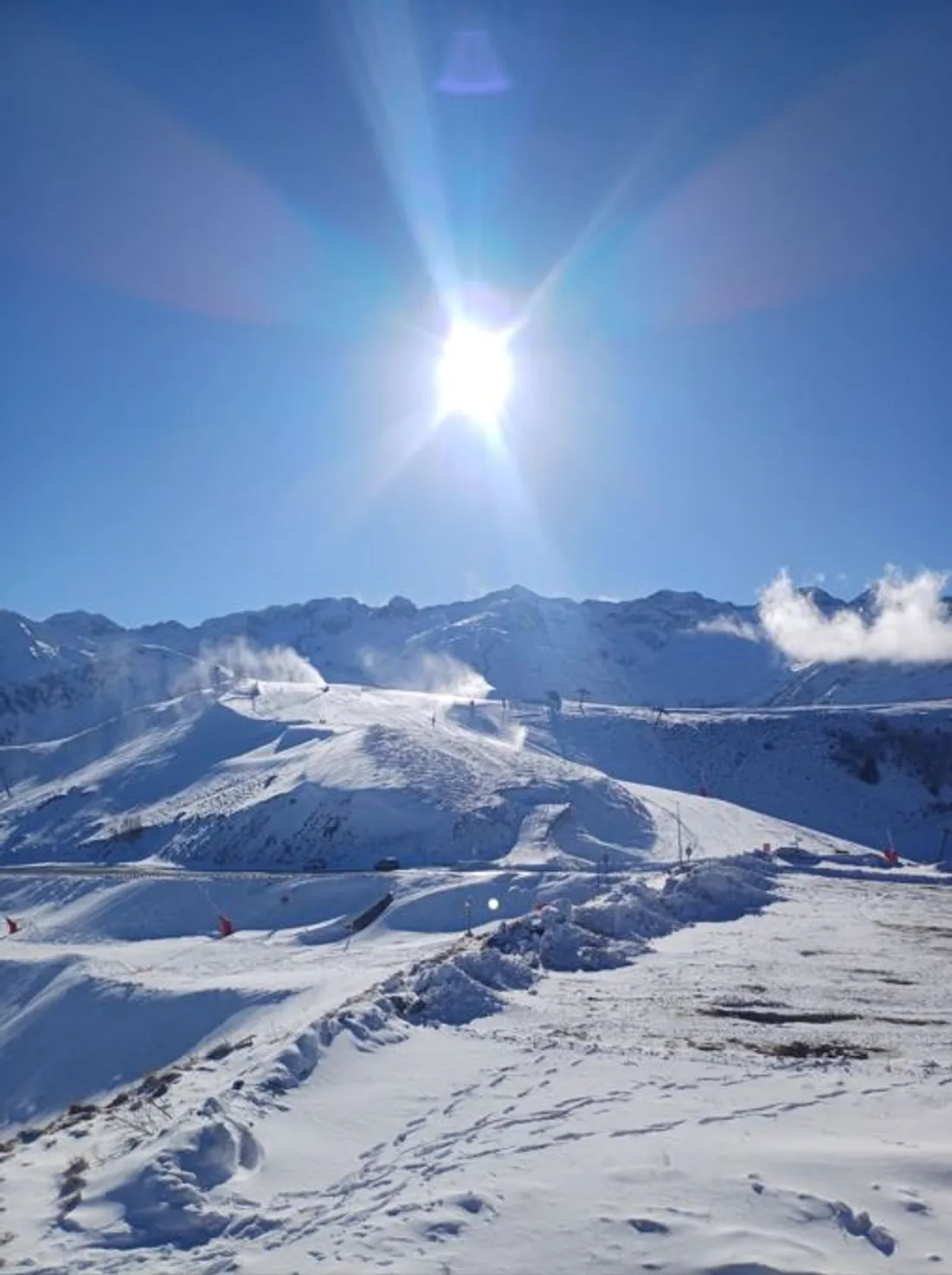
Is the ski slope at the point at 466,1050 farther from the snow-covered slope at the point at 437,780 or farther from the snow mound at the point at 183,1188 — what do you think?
the snow-covered slope at the point at 437,780

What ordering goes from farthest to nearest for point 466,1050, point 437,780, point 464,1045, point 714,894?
point 437,780
point 714,894
point 464,1045
point 466,1050

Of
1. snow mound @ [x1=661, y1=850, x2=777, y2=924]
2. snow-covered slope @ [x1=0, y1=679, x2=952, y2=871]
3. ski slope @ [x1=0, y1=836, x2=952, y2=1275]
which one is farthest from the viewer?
snow-covered slope @ [x1=0, y1=679, x2=952, y2=871]

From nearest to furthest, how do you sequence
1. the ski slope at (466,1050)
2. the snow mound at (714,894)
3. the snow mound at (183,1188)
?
the ski slope at (466,1050)
the snow mound at (183,1188)
the snow mound at (714,894)

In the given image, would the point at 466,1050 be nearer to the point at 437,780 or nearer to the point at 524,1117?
the point at 524,1117

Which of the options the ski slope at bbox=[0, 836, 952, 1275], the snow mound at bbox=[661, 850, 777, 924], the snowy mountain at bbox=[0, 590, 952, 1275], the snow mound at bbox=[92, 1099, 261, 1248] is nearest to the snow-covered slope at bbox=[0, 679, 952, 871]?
the snowy mountain at bbox=[0, 590, 952, 1275]

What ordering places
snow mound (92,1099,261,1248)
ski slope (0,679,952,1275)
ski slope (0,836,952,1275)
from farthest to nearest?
snow mound (92,1099,261,1248)
ski slope (0,679,952,1275)
ski slope (0,836,952,1275)

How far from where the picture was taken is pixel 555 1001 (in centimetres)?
1859

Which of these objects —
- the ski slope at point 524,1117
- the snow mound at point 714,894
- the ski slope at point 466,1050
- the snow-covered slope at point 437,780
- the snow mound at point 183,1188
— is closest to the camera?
the ski slope at point 524,1117

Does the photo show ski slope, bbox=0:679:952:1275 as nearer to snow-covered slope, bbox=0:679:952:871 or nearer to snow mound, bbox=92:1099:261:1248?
snow mound, bbox=92:1099:261:1248

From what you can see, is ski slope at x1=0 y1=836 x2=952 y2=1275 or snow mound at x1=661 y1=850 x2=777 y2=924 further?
snow mound at x1=661 y1=850 x2=777 y2=924

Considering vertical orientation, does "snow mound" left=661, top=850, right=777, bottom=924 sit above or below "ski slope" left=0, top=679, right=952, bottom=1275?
above

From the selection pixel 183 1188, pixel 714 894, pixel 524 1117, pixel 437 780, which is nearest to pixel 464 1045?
pixel 524 1117

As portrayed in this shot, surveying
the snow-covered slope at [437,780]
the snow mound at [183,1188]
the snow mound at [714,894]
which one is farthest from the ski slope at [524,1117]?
the snow-covered slope at [437,780]

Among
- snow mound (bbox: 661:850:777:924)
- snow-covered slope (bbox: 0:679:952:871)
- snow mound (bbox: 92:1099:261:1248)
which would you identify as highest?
snow-covered slope (bbox: 0:679:952:871)
